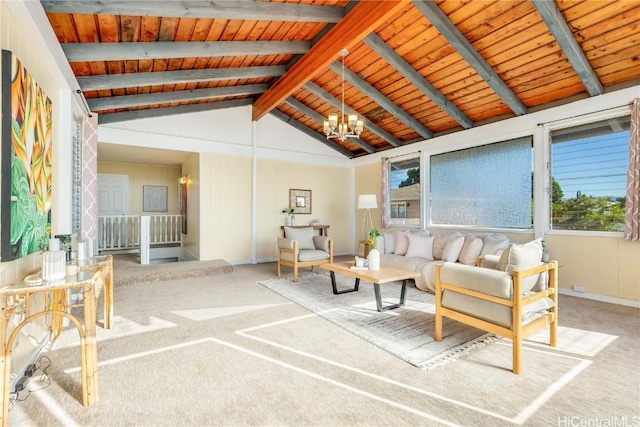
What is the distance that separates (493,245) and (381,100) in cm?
310

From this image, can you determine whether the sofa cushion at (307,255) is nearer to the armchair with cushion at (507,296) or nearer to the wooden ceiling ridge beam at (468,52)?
the armchair with cushion at (507,296)

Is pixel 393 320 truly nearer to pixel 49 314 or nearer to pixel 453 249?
pixel 453 249

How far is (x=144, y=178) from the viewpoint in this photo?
8070mm

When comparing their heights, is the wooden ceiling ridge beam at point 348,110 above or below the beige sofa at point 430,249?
above

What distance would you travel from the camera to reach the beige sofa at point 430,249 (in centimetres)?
423

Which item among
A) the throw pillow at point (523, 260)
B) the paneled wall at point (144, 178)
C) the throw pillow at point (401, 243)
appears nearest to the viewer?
the throw pillow at point (523, 260)

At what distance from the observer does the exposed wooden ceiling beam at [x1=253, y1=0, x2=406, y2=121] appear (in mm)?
3219

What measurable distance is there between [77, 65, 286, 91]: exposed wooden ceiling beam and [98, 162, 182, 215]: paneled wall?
4.57 meters

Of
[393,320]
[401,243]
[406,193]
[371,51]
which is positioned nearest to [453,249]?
[401,243]

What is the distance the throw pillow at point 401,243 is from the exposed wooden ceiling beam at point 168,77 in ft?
11.6

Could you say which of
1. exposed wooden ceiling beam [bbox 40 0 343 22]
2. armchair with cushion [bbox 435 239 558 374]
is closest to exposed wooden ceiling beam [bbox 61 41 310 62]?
exposed wooden ceiling beam [bbox 40 0 343 22]

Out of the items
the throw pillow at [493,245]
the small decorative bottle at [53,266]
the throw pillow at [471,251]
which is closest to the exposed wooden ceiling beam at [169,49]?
the small decorative bottle at [53,266]

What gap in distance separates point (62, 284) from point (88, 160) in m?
3.66

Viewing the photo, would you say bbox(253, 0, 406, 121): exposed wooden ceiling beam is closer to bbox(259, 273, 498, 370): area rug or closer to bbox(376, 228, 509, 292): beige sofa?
bbox(376, 228, 509, 292): beige sofa
